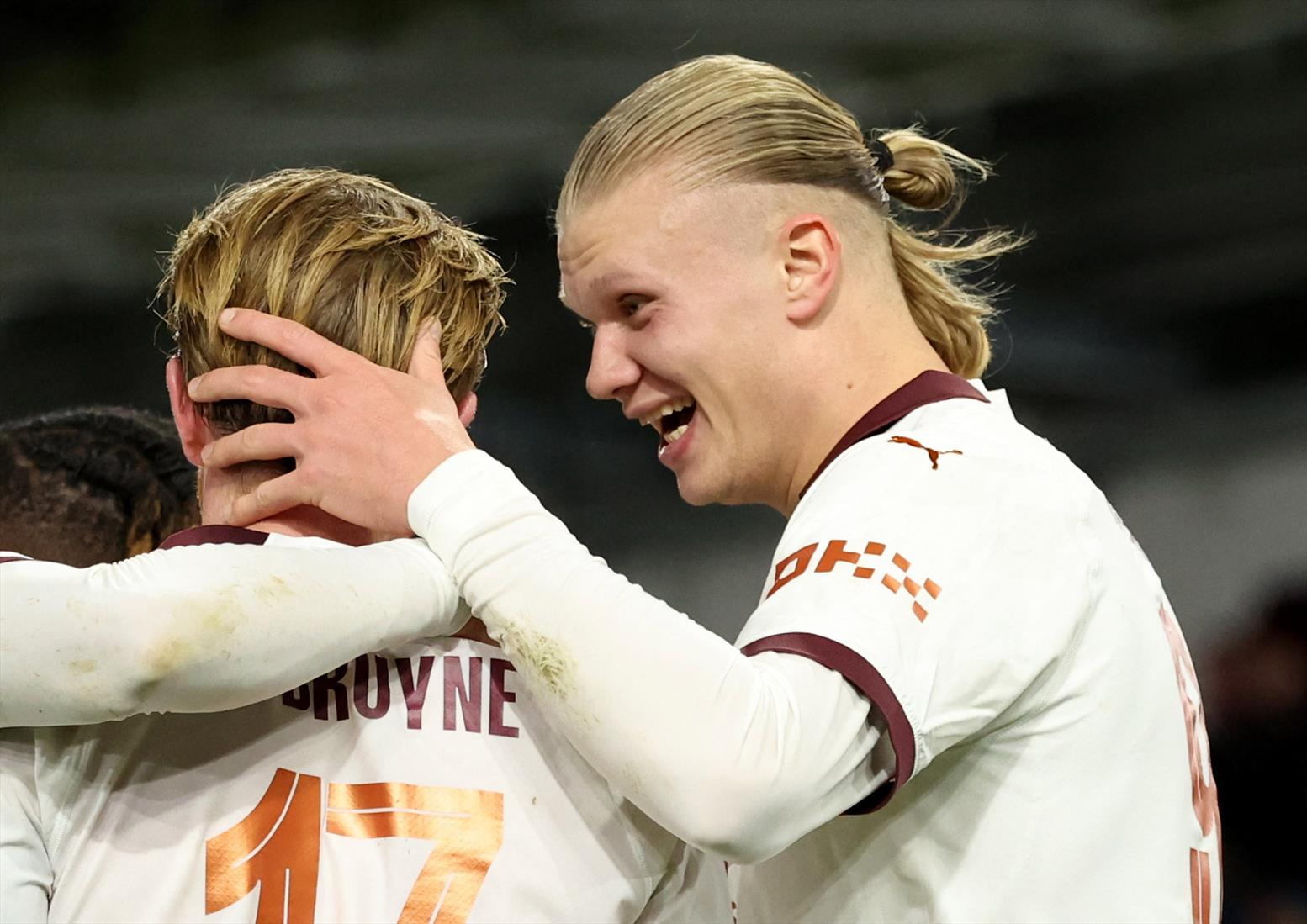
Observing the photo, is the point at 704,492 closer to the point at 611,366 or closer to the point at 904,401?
the point at 611,366

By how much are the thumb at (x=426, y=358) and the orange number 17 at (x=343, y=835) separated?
0.35 meters

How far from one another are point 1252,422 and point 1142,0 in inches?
41.9

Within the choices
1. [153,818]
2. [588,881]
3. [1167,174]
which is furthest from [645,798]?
[1167,174]

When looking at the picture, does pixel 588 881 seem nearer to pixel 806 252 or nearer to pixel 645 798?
pixel 645 798

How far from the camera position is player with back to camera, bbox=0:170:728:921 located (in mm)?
991

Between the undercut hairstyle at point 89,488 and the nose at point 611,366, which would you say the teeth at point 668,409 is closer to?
the nose at point 611,366

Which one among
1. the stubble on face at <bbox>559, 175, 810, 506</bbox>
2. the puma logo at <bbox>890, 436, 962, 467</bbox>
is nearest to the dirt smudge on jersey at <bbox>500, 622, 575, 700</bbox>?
the puma logo at <bbox>890, 436, 962, 467</bbox>

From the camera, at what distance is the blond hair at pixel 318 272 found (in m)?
1.12

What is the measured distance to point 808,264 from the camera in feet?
4.72

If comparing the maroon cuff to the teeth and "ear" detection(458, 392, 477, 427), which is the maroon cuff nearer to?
"ear" detection(458, 392, 477, 427)

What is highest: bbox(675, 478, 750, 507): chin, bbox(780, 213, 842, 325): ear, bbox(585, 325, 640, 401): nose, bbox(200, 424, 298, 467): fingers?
bbox(780, 213, 842, 325): ear

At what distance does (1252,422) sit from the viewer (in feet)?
10.6

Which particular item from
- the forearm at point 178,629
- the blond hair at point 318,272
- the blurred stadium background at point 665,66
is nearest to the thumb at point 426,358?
the blond hair at point 318,272

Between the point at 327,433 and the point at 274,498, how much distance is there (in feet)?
0.23
